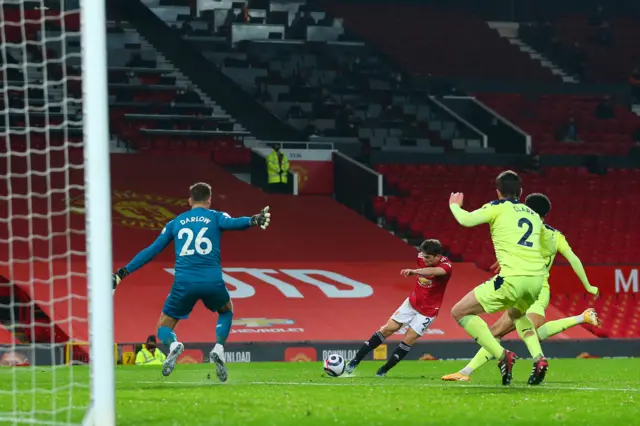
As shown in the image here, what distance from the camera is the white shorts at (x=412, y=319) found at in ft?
45.9

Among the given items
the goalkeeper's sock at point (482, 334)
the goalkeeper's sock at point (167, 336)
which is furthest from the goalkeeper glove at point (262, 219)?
the goalkeeper's sock at point (482, 334)

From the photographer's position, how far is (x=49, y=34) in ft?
111

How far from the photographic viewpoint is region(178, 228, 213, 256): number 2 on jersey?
36.9ft

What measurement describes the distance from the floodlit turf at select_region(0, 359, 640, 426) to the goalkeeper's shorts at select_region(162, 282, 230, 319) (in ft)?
2.28

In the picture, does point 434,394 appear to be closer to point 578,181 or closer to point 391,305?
point 391,305

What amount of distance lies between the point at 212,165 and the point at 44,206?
581 cm

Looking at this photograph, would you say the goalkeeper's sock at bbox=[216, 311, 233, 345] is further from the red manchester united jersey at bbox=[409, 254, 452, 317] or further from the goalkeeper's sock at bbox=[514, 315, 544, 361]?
the red manchester united jersey at bbox=[409, 254, 452, 317]

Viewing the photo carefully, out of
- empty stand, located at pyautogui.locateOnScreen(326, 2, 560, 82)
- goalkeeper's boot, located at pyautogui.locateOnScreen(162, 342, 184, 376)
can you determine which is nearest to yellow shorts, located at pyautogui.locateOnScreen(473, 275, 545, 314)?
goalkeeper's boot, located at pyautogui.locateOnScreen(162, 342, 184, 376)

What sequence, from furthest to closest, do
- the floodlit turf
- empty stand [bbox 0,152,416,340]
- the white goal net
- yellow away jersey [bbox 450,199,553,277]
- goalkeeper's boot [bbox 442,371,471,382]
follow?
empty stand [bbox 0,152,416,340] < goalkeeper's boot [bbox 442,371,471,382] < yellow away jersey [bbox 450,199,553,277] < the white goal net < the floodlit turf

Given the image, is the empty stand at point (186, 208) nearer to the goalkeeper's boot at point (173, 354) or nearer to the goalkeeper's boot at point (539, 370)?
the goalkeeper's boot at point (173, 354)

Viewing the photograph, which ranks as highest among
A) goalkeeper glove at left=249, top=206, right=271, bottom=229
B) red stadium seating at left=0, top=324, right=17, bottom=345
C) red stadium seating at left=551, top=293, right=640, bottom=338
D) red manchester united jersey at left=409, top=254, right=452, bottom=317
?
goalkeeper glove at left=249, top=206, right=271, bottom=229

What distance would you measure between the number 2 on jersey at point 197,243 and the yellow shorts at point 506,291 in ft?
8.16

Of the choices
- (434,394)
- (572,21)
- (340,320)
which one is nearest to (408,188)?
(340,320)

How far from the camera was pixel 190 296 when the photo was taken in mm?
11312
